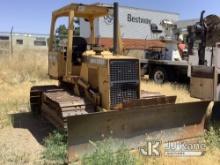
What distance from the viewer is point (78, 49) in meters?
8.12

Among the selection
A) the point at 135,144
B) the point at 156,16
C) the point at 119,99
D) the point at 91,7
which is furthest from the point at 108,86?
the point at 156,16

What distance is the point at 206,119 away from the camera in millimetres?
7234

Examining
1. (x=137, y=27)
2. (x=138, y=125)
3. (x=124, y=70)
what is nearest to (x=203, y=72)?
(x=124, y=70)

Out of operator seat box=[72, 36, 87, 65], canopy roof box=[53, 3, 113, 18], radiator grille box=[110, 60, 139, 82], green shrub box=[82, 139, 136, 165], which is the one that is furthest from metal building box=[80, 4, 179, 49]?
green shrub box=[82, 139, 136, 165]

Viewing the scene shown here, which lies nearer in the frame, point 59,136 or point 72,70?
point 59,136

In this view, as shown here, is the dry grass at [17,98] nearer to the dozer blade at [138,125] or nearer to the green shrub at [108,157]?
the dozer blade at [138,125]

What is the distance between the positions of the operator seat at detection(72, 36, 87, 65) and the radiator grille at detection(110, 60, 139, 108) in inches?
54.6

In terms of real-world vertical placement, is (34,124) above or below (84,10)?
below

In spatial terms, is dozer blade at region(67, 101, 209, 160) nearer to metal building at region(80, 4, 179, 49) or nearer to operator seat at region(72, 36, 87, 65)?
operator seat at region(72, 36, 87, 65)

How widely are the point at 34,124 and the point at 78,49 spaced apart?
1.93 meters

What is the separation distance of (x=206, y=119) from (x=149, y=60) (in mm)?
8982

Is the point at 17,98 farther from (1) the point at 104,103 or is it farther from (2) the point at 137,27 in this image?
(2) the point at 137,27

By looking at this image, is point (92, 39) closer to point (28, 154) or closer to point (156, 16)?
point (28, 154)

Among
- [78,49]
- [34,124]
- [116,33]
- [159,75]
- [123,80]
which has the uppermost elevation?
[116,33]
